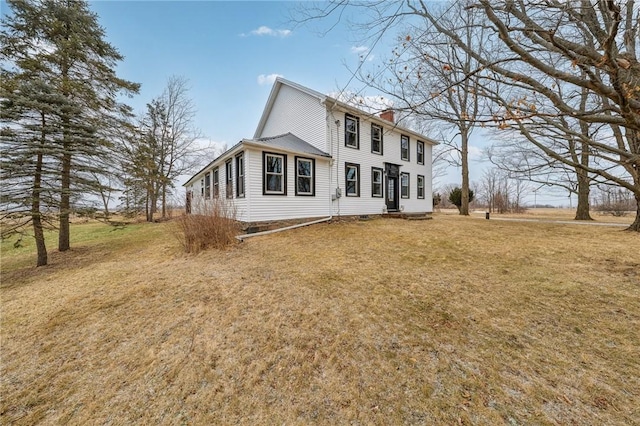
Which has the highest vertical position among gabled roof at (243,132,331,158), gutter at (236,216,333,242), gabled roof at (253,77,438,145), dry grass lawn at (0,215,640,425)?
gabled roof at (253,77,438,145)

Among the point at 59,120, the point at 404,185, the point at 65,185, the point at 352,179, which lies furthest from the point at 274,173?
the point at 404,185

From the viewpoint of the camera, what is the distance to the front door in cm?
1400

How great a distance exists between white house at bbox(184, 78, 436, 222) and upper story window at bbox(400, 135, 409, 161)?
0.20ft

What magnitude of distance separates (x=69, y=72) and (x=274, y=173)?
8012 millimetres

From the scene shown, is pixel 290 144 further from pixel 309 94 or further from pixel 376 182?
pixel 376 182

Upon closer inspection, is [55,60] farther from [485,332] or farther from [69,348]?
[485,332]

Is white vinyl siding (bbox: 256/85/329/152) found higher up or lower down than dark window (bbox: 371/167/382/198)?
higher up

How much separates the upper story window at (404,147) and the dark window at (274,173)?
27.2 ft

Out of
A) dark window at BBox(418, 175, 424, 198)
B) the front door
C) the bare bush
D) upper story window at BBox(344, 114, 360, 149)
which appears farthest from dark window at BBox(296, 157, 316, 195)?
dark window at BBox(418, 175, 424, 198)

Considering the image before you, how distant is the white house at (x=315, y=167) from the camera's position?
933 centimetres

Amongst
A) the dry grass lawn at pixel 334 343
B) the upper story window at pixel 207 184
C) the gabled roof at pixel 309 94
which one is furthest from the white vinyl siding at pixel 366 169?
the upper story window at pixel 207 184

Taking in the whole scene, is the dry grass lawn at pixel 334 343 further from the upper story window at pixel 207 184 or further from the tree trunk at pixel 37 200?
the upper story window at pixel 207 184

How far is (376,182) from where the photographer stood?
13336 mm

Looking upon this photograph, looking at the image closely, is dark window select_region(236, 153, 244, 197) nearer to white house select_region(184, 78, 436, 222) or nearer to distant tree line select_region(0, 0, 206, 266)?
white house select_region(184, 78, 436, 222)
